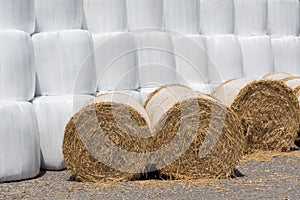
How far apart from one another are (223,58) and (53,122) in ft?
10.4

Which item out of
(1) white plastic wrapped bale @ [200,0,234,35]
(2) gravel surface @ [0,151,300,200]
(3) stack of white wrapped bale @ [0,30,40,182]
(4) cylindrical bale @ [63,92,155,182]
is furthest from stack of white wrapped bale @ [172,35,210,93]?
(3) stack of white wrapped bale @ [0,30,40,182]

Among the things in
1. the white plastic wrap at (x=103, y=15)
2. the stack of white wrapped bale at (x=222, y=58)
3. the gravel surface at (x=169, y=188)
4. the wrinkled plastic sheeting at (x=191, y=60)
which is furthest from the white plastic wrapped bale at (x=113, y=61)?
the stack of white wrapped bale at (x=222, y=58)

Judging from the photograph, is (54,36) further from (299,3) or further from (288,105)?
(299,3)

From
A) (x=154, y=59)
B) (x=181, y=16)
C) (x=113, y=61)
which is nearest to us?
(x=113, y=61)

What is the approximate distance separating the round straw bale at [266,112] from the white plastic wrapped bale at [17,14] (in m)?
2.51

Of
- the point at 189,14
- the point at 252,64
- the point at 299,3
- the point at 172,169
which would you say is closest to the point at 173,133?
the point at 172,169

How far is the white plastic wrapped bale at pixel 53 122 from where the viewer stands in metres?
6.94

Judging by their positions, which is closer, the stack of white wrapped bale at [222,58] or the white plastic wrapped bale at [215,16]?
the stack of white wrapped bale at [222,58]

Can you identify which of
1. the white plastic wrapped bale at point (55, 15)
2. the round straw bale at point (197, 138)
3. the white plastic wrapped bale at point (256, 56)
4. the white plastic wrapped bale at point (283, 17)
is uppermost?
the white plastic wrapped bale at point (55, 15)

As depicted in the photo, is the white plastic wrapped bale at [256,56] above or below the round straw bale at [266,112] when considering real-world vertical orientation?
above

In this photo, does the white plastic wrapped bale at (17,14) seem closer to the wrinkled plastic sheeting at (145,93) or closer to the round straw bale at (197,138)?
the wrinkled plastic sheeting at (145,93)

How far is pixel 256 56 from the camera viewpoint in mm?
9875

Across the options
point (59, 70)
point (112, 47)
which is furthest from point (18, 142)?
point (112, 47)

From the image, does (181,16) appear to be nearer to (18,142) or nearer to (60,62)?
(60,62)
